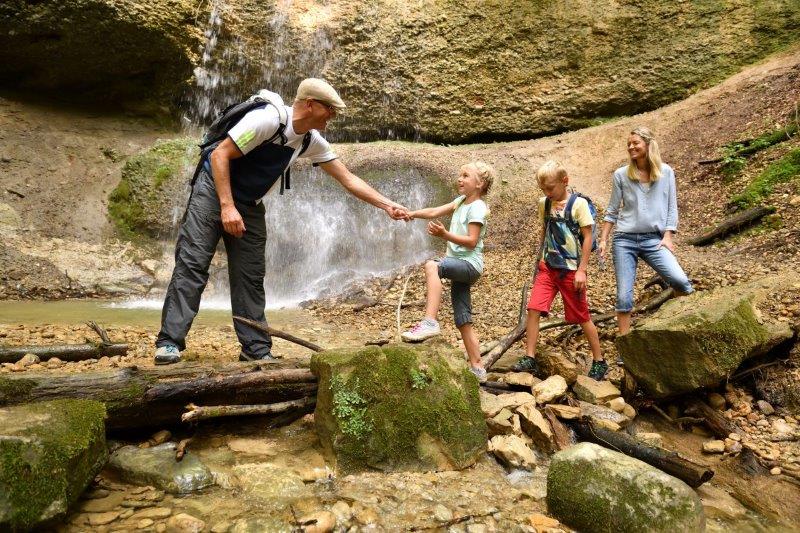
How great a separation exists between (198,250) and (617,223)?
359 centimetres

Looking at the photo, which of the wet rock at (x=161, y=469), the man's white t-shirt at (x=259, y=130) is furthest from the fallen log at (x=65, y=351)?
the man's white t-shirt at (x=259, y=130)

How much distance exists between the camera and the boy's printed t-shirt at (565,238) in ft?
14.6

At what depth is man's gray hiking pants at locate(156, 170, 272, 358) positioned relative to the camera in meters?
3.69

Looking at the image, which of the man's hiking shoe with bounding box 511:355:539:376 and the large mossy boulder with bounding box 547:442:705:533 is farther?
the man's hiking shoe with bounding box 511:355:539:376

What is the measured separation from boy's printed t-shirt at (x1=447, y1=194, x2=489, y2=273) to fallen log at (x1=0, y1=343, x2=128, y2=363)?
302 cm

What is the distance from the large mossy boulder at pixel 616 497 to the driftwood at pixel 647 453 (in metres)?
0.42

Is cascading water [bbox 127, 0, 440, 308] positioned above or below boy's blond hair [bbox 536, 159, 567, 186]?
below

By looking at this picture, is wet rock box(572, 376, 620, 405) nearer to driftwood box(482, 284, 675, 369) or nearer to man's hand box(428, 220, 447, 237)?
driftwood box(482, 284, 675, 369)

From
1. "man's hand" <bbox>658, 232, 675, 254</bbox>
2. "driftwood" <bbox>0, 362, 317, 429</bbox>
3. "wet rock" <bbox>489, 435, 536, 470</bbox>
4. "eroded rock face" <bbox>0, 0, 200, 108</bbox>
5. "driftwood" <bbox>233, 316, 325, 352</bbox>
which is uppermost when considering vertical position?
"eroded rock face" <bbox>0, 0, 200, 108</bbox>

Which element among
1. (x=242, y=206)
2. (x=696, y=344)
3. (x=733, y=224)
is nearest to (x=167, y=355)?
(x=242, y=206)

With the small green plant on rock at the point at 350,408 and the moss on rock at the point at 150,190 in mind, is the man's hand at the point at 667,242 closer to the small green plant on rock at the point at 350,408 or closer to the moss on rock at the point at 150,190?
the small green plant on rock at the point at 350,408

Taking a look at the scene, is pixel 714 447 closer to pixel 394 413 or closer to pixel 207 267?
pixel 394 413

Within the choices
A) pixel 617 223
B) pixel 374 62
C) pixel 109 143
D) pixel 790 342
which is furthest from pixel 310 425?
pixel 374 62

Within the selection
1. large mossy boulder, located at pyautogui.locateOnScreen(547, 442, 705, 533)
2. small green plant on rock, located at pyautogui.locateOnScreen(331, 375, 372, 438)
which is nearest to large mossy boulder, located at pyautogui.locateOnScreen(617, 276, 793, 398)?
large mossy boulder, located at pyautogui.locateOnScreen(547, 442, 705, 533)
